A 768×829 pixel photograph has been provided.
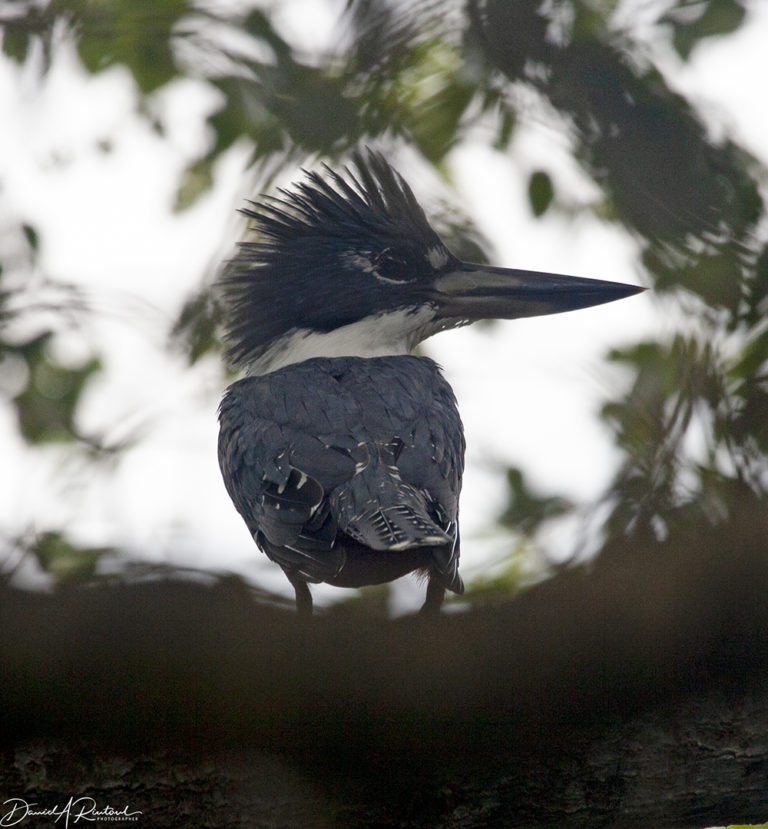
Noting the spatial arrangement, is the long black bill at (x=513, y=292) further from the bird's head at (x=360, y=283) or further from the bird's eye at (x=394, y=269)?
the bird's eye at (x=394, y=269)

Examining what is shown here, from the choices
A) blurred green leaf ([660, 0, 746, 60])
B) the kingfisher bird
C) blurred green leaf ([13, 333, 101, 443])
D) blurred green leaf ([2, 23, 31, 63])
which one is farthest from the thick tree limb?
blurred green leaf ([2, 23, 31, 63])

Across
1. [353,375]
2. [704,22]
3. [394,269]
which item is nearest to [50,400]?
[394,269]

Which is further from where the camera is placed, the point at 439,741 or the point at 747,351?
the point at 747,351

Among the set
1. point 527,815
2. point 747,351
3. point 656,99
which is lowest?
point 527,815

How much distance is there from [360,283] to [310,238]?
11.9 inches

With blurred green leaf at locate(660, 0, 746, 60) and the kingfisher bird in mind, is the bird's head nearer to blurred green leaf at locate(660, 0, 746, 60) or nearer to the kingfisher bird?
the kingfisher bird

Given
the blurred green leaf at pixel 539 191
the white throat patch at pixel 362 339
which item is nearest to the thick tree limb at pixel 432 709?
the white throat patch at pixel 362 339

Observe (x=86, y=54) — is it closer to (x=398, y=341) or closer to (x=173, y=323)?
(x=173, y=323)

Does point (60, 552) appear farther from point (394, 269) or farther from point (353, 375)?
point (394, 269)

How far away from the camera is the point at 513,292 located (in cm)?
398

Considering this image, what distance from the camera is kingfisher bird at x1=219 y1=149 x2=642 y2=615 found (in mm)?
2842

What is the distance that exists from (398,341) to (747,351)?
1.36 meters

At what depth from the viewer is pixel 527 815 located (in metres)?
2.06

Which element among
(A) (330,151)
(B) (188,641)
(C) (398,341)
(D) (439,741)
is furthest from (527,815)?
(A) (330,151)
